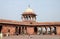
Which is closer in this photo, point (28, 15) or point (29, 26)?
point (29, 26)

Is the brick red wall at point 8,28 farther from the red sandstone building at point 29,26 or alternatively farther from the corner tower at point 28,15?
the corner tower at point 28,15

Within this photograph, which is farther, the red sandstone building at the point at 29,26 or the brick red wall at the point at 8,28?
the red sandstone building at the point at 29,26

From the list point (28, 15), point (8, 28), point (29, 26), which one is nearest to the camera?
point (8, 28)

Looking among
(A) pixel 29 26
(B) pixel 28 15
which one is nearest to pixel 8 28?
(A) pixel 29 26

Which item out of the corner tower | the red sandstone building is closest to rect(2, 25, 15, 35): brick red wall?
the red sandstone building

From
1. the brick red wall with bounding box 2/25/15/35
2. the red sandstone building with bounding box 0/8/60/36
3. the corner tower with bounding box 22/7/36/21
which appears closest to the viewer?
the brick red wall with bounding box 2/25/15/35

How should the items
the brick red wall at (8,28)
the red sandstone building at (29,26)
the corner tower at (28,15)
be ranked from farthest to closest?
the corner tower at (28,15) < the red sandstone building at (29,26) < the brick red wall at (8,28)

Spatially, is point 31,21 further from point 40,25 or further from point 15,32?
point 15,32

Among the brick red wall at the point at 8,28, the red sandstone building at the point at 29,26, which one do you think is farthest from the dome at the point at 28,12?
the brick red wall at the point at 8,28

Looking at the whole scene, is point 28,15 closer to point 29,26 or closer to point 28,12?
point 28,12

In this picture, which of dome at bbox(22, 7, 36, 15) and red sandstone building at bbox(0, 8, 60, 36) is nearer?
red sandstone building at bbox(0, 8, 60, 36)

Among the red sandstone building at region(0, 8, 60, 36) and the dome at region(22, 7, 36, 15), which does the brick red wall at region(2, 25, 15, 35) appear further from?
the dome at region(22, 7, 36, 15)

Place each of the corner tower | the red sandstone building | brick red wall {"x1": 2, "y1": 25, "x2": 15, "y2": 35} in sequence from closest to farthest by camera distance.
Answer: brick red wall {"x1": 2, "y1": 25, "x2": 15, "y2": 35} < the red sandstone building < the corner tower

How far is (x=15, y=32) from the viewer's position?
80.7 feet
